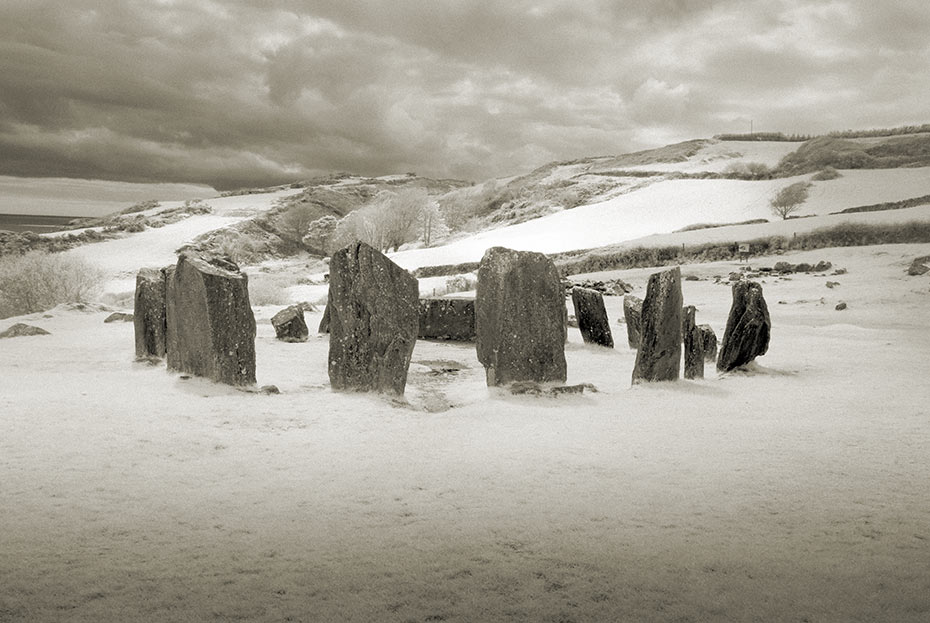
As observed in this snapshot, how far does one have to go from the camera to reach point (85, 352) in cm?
820

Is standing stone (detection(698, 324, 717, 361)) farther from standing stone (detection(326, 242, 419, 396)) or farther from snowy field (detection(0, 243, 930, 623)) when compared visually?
standing stone (detection(326, 242, 419, 396))

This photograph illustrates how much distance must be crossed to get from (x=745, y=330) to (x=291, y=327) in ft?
22.8

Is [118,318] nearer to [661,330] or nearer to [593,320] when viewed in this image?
[593,320]

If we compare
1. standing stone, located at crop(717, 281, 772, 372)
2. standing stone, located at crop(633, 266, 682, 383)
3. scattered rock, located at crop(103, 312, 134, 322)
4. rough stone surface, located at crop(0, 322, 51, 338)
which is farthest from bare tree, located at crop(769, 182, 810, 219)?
rough stone surface, located at crop(0, 322, 51, 338)

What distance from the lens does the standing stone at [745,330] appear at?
7344mm

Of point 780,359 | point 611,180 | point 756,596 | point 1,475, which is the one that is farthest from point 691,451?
point 611,180

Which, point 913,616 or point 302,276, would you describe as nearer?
point 913,616

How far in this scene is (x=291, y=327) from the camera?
33.5 feet

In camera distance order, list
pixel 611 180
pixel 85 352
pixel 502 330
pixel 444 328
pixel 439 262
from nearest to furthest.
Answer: pixel 502 330
pixel 85 352
pixel 444 328
pixel 439 262
pixel 611 180

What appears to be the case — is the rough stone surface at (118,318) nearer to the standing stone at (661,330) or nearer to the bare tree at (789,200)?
the standing stone at (661,330)

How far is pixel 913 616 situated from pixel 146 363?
305 inches

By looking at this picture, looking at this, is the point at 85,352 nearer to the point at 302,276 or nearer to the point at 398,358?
the point at 398,358

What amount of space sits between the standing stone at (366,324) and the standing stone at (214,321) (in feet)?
3.01

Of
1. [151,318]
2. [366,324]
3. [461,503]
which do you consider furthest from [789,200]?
[461,503]
